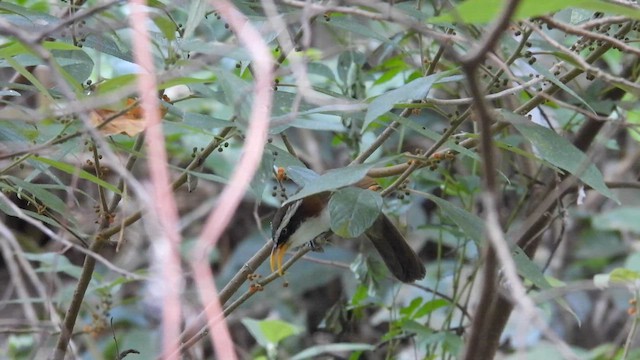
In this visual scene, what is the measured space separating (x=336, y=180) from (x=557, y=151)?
1.11 ft

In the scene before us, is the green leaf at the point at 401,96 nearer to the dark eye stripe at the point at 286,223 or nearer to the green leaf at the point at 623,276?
the dark eye stripe at the point at 286,223

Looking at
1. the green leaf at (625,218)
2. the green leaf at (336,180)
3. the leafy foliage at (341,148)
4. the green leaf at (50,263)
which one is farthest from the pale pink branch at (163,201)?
the green leaf at (625,218)

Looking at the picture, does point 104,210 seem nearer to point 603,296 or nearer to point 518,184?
point 518,184

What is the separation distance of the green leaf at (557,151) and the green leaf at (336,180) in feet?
0.78

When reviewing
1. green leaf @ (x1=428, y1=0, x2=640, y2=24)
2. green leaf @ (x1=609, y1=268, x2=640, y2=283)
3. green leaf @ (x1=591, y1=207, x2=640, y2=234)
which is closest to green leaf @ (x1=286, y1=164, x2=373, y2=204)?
green leaf @ (x1=428, y1=0, x2=640, y2=24)

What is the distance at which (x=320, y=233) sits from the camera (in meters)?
1.86

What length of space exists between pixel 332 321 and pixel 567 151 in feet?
3.15

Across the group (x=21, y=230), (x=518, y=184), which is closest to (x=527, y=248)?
(x=518, y=184)

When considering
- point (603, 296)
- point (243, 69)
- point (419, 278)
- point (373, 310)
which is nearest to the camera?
point (243, 69)

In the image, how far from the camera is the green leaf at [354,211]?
1.41 meters

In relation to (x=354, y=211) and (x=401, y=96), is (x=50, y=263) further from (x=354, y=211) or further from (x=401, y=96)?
(x=401, y=96)

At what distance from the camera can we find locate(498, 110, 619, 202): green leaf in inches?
51.2

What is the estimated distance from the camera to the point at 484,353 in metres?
2.02

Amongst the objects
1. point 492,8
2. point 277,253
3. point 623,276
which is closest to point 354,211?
point 277,253
